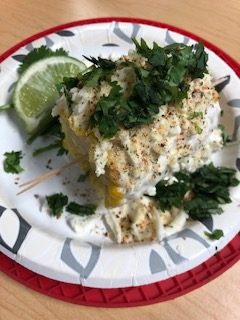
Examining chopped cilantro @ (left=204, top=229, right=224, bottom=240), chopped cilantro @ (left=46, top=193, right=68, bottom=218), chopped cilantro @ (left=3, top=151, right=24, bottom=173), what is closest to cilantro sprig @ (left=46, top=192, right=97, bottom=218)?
chopped cilantro @ (left=46, top=193, right=68, bottom=218)

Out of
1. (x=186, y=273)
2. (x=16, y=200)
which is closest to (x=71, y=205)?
(x=16, y=200)

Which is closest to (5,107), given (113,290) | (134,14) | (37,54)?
(37,54)

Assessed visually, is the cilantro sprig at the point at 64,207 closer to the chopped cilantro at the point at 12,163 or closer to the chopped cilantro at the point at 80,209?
the chopped cilantro at the point at 80,209

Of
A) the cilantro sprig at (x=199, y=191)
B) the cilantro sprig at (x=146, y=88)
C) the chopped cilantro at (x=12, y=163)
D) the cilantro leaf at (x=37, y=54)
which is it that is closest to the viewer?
the cilantro sprig at (x=146, y=88)

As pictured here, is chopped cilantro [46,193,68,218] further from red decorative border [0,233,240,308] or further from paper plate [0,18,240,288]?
red decorative border [0,233,240,308]

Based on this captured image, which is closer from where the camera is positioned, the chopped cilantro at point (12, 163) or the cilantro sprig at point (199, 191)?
the cilantro sprig at point (199, 191)

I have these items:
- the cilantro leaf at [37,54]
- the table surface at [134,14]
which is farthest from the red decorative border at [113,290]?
the table surface at [134,14]
